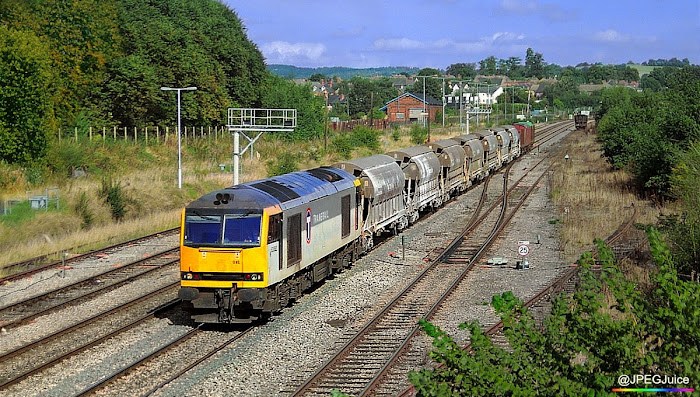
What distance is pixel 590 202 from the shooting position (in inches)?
1591

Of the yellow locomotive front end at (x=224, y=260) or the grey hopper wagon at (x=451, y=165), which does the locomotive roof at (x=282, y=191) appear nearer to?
the yellow locomotive front end at (x=224, y=260)

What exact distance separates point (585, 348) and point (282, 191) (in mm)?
12275

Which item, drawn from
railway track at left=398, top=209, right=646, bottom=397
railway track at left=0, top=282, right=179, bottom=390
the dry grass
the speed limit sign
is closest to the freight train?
railway track at left=0, top=282, right=179, bottom=390

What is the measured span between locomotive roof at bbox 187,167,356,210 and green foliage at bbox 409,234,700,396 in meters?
10.2

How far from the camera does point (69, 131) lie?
51844 millimetres

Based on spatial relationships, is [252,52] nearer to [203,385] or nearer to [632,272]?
[632,272]

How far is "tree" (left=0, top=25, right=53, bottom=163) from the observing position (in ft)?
122

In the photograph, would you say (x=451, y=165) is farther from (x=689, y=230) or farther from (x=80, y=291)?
(x=80, y=291)

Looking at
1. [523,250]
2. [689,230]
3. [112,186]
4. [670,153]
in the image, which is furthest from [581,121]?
[689,230]

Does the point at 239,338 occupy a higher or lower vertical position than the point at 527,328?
lower

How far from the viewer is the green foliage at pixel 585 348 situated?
282 inches

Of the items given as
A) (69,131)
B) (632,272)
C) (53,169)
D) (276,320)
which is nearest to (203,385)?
(276,320)

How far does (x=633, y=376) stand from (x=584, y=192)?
3859cm

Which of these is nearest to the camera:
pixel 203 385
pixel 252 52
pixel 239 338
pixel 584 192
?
pixel 203 385
